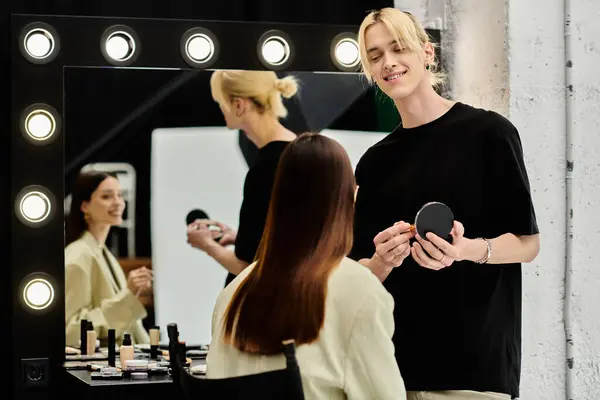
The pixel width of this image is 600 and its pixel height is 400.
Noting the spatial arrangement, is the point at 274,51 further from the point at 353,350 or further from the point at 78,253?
the point at 353,350

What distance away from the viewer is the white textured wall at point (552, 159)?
2430 mm

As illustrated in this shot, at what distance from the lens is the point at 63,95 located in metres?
2.45

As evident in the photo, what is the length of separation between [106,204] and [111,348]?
357 millimetres


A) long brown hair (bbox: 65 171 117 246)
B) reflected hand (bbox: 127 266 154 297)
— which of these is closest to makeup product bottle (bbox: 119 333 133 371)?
reflected hand (bbox: 127 266 154 297)

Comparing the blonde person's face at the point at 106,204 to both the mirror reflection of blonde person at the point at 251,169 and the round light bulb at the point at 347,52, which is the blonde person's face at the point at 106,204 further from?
the round light bulb at the point at 347,52

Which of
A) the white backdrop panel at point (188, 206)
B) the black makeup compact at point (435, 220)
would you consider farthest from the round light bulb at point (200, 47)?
the black makeup compact at point (435, 220)

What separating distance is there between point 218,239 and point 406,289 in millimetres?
814

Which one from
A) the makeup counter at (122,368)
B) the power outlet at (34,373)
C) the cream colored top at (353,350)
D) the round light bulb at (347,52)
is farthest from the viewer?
the round light bulb at (347,52)

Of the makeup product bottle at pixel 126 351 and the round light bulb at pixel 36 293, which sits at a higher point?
the round light bulb at pixel 36 293

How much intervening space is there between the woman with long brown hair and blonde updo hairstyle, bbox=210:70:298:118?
1.14m

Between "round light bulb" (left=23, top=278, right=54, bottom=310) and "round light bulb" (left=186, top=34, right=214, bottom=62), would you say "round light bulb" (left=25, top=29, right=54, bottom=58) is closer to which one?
"round light bulb" (left=186, top=34, right=214, bottom=62)

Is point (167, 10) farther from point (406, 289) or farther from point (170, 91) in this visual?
point (406, 289)

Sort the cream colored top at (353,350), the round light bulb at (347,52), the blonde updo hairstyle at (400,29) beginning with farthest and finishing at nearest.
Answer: the round light bulb at (347,52)
the blonde updo hairstyle at (400,29)
the cream colored top at (353,350)

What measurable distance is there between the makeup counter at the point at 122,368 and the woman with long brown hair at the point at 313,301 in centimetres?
80
